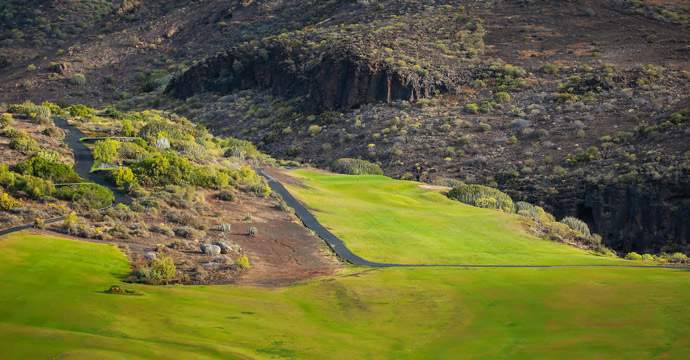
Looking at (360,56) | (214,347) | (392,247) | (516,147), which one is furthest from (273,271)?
(360,56)

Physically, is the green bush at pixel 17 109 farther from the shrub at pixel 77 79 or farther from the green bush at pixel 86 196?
the shrub at pixel 77 79

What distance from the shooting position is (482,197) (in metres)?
42.9

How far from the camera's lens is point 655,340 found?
12.4m

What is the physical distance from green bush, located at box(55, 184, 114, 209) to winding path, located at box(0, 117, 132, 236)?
84 cm

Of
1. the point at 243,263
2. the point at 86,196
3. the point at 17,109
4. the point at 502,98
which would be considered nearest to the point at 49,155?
the point at 86,196

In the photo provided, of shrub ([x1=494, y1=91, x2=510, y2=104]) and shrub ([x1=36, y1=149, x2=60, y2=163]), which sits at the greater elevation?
shrub ([x1=494, y1=91, x2=510, y2=104])

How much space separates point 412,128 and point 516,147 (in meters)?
12.1

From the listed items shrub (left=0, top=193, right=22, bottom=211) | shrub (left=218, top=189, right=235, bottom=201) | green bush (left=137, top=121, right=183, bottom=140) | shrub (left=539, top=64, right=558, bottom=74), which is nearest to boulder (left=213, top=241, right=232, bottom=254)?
shrub (left=0, top=193, right=22, bottom=211)

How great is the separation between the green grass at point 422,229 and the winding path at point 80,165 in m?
10.9

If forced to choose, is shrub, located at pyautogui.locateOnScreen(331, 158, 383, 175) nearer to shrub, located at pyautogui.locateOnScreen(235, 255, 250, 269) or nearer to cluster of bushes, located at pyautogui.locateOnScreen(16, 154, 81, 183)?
cluster of bushes, located at pyautogui.locateOnScreen(16, 154, 81, 183)

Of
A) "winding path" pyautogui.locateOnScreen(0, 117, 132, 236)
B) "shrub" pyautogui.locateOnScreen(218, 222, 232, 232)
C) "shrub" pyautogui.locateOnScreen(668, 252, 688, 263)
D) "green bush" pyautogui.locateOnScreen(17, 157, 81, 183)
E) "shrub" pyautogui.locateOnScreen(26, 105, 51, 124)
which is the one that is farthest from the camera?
"shrub" pyautogui.locateOnScreen(26, 105, 51, 124)

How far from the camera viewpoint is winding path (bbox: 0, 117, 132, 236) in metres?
23.8

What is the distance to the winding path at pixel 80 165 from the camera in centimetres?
2377

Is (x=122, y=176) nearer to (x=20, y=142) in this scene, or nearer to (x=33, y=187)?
(x=33, y=187)
